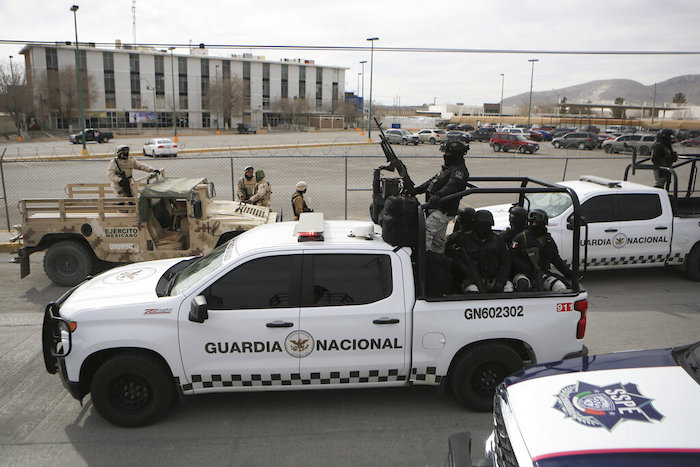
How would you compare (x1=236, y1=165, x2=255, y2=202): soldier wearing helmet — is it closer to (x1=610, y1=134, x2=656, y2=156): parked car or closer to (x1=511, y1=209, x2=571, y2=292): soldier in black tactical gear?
(x1=511, y1=209, x2=571, y2=292): soldier in black tactical gear

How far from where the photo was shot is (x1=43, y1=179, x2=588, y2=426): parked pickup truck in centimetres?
477

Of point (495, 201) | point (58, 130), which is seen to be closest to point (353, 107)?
point (58, 130)

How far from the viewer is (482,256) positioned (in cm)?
563

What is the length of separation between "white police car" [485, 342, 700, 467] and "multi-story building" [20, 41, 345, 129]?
79.8 meters

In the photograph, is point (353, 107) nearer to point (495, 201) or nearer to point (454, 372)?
point (495, 201)

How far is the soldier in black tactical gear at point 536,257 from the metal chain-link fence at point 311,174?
8448 mm

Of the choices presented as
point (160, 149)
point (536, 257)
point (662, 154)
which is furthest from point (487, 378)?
point (160, 149)

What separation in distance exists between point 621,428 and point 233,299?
3.09 meters

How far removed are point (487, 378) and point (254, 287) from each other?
7.52ft

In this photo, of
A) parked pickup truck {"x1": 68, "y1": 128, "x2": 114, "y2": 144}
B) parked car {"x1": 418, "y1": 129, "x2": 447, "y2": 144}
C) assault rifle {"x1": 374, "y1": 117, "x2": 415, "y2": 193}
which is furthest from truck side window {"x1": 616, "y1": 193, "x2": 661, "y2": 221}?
parked pickup truck {"x1": 68, "y1": 128, "x2": 114, "y2": 144}

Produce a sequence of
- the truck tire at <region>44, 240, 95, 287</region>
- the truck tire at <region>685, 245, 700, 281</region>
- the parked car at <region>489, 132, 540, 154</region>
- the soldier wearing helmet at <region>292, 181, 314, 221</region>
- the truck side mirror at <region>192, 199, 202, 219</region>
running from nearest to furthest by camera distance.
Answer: the truck side mirror at <region>192, 199, 202, 219</region>
the truck tire at <region>44, 240, 95, 287</region>
the truck tire at <region>685, 245, 700, 281</region>
the soldier wearing helmet at <region>292, 181, 314, 221</region>
the parked car at <region>489, 132, 540, 154</region>

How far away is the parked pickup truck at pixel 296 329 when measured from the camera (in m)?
4.77

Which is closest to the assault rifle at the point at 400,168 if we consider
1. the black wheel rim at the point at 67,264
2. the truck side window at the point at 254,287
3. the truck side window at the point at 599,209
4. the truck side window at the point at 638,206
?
the truck side window at the point at 254,287

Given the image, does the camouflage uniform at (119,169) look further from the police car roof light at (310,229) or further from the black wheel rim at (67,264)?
the police car roof light at (310,229)
